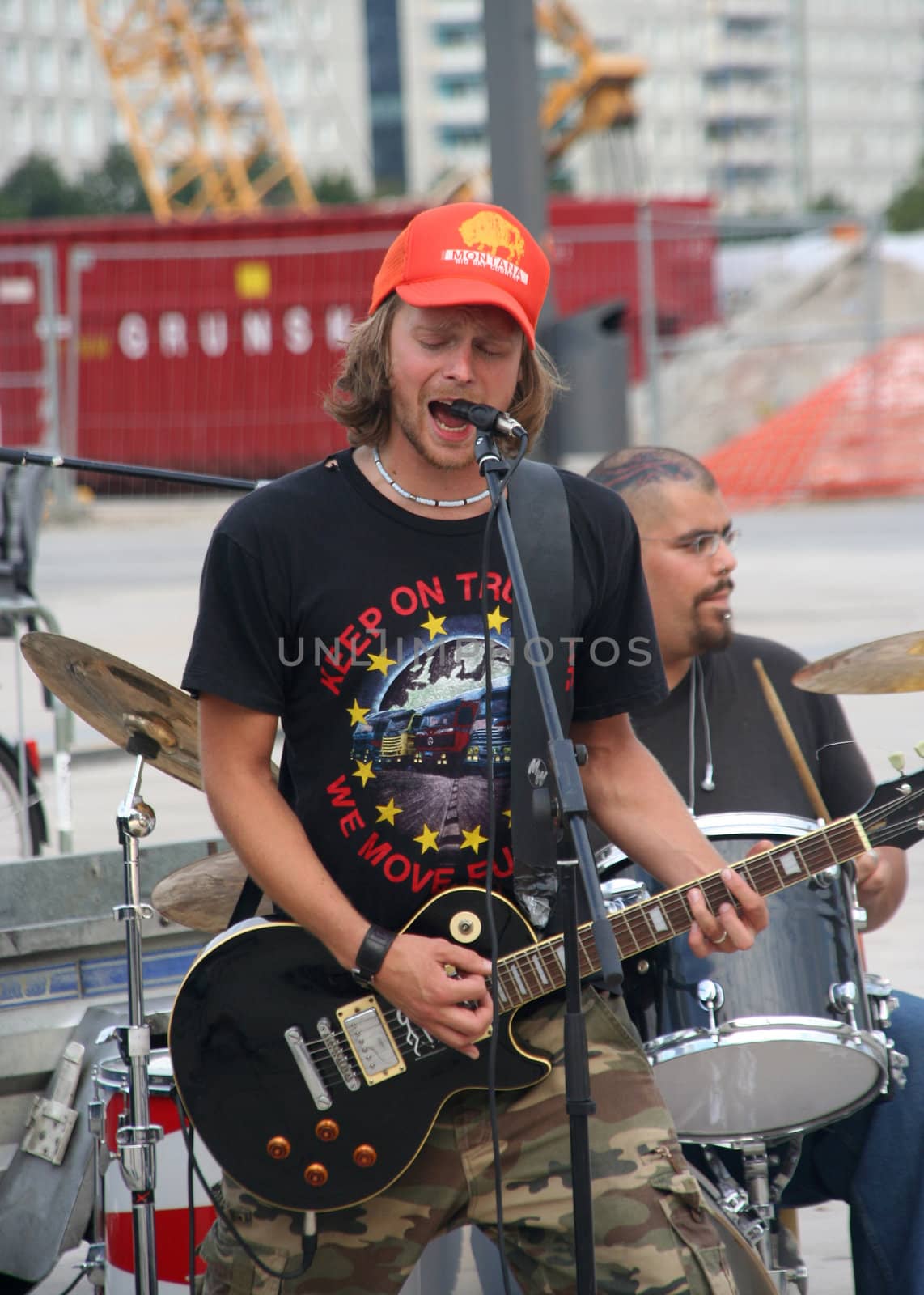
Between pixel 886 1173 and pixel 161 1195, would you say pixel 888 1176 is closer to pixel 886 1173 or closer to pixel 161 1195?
pixel 886 1173

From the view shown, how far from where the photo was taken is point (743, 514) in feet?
63.2

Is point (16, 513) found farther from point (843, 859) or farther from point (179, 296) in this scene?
point (179, 296)

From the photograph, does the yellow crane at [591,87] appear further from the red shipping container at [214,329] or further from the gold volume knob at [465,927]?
the gold volume knob at [465,927]

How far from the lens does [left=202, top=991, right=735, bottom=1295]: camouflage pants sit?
2.46m

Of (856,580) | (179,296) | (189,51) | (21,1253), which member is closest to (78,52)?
(189,51)

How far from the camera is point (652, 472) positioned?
401 cm

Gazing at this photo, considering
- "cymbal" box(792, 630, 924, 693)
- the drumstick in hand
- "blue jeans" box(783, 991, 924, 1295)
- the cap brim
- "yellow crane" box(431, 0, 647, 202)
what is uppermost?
"yellow crane" box(431, 0, 647, 202)

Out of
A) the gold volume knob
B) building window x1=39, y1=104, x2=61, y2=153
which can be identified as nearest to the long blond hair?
the gold volume knob

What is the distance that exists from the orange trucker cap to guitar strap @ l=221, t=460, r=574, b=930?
272 millimetres

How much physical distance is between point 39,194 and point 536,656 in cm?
7651

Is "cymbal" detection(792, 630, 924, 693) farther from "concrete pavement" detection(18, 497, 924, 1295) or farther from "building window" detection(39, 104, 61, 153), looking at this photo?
"building window" detection(39, 104, 61, 153)

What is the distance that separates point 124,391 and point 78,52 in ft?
298

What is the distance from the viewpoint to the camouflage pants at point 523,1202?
2.46 meters

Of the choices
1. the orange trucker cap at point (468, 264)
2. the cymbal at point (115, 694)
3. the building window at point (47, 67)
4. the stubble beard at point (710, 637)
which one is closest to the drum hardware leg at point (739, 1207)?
the stubble beard at point (710, 637)
